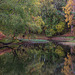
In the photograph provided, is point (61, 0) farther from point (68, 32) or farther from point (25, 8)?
point (25, 8)

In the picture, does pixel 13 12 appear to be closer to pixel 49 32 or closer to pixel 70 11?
pixel 70 11

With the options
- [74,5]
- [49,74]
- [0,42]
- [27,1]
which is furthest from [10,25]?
[74,5]

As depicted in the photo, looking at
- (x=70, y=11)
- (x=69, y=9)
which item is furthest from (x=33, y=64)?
(x=70, y=11)

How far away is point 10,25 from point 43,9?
2836cm

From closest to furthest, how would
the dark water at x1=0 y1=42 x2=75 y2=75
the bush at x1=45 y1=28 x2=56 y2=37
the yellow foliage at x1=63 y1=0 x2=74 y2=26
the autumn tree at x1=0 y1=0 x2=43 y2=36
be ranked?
the dark water at x1=0 y1=42 x2=75 y2=75, the autumn tree at x1=0 y1=0 x2=43 y2=36, the yellow foliage at x1=63 y1=0 x2=74 y2=26, the bush at x1=45 y1=28 x2=56 y2=37

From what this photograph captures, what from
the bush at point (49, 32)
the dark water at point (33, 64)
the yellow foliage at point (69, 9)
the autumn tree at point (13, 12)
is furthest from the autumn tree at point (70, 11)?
the dark water at point (33, 64)

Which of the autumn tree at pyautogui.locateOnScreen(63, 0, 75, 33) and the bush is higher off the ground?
the autumn tree at pyautogui.locateOnScreen(63, 0, 75, 33)

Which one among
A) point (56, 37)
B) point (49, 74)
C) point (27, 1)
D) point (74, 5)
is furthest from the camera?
point (56, 37)

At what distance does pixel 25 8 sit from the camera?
18125 mm

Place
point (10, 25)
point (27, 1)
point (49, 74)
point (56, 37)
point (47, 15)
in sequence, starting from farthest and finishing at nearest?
point (47, 15), point (56, 37), point (27, 1), point (10, 25), point (49, 74)

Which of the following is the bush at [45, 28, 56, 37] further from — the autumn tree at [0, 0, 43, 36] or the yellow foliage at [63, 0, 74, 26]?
the autumn tree at [0, 0, 43, 36]

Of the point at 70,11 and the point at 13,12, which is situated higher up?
the point at 13,12

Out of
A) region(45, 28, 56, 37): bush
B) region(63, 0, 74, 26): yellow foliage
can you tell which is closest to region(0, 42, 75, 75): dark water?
region(63, 0, 74, 26): yellow foliage

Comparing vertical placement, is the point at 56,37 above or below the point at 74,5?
below
